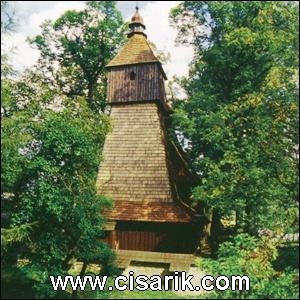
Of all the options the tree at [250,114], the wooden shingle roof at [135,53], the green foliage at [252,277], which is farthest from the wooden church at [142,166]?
the green foliage at [252,277]

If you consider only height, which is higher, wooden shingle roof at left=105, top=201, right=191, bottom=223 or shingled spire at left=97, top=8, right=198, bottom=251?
shingled spire at left=97, top=8, right=198, bottom=251

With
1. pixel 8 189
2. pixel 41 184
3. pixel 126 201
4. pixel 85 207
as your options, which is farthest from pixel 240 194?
pixel 8 189

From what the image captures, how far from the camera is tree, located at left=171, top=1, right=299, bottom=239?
1636 cm

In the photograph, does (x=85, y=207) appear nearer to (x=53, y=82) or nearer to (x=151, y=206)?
(x=151, y=206)

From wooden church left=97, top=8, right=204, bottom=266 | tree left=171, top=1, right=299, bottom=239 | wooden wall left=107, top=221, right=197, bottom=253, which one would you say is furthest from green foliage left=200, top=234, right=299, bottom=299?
wooden wall left=107, top=221, right=197, bottom=253

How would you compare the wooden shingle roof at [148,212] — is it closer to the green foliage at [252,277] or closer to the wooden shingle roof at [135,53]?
the green foliage at [252,277]

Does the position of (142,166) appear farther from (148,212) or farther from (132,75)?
(132,75)

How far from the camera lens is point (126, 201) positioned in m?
19.4

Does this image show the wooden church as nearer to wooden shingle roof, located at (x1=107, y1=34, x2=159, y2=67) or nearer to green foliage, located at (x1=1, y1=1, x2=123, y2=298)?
wooden shingle roof, located at (x1=107, y1=34, x2=159, y2=67)

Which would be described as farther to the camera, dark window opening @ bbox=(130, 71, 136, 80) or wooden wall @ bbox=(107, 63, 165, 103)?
dark window opening @ bbox=(130, 71, 136, 80)

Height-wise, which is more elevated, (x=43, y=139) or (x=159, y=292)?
(x=43, y=139)

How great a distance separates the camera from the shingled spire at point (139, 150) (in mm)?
18812

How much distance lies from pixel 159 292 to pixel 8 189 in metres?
7.35

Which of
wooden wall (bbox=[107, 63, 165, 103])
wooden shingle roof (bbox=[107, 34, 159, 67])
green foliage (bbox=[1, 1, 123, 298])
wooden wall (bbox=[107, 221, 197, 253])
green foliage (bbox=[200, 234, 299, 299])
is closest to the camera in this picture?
green foliage (bbox=[200, 234, 299, 299])
